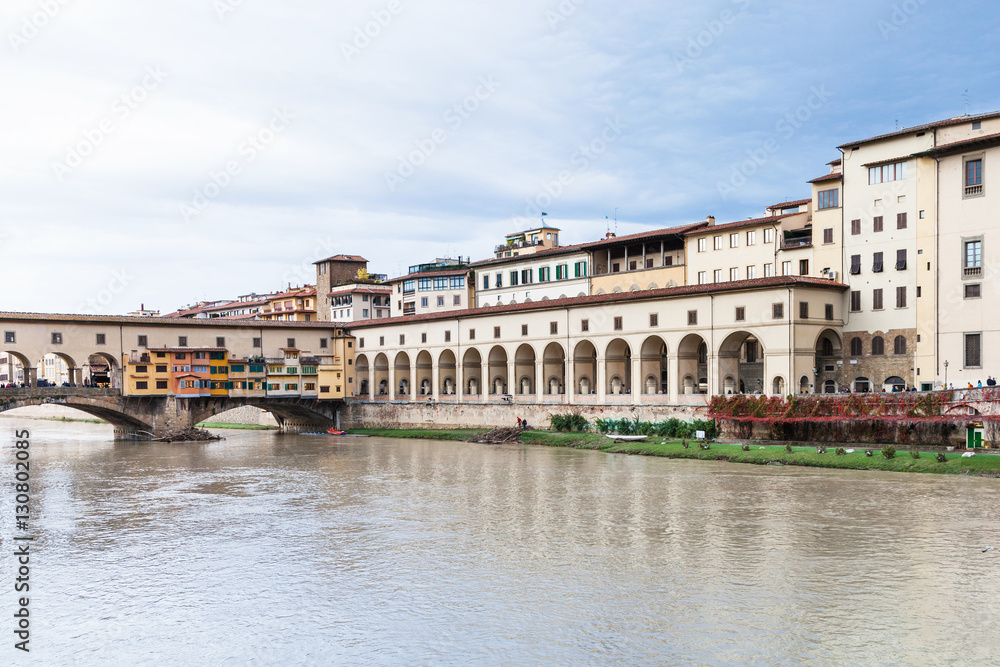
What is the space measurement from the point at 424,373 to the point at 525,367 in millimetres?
10866

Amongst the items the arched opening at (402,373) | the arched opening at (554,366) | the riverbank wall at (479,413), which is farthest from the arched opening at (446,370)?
the arched opening at (554,366)

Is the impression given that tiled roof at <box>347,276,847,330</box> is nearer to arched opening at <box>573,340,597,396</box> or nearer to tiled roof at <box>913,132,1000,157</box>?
arched opening at <box>573,340,597,396</box>

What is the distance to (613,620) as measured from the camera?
55.0ft

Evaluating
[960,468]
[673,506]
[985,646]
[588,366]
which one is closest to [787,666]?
[985,646]

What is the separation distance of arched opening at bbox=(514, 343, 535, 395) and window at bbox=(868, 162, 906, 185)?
84.0 feet

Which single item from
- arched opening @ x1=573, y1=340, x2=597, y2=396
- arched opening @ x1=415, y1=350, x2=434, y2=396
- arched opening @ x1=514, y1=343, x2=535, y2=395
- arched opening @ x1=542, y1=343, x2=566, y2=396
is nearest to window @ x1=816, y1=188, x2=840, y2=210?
arched opening @ x1=573, y1=340, x2=597, y2=396

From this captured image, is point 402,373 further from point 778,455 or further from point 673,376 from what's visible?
point 778,455

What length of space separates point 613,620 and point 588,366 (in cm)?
4268

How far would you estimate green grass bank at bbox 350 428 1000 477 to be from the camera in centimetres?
3394

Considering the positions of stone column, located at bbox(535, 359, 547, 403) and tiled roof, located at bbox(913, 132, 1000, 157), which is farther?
stone column, located at bbox(535, 359, 547, 403)

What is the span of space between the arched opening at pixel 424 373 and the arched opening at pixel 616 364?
17162mm

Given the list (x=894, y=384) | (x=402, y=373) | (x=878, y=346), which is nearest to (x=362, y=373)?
(x=402, y=373)

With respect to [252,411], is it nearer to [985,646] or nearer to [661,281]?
[661,281]

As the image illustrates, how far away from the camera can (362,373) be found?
7669 cm
